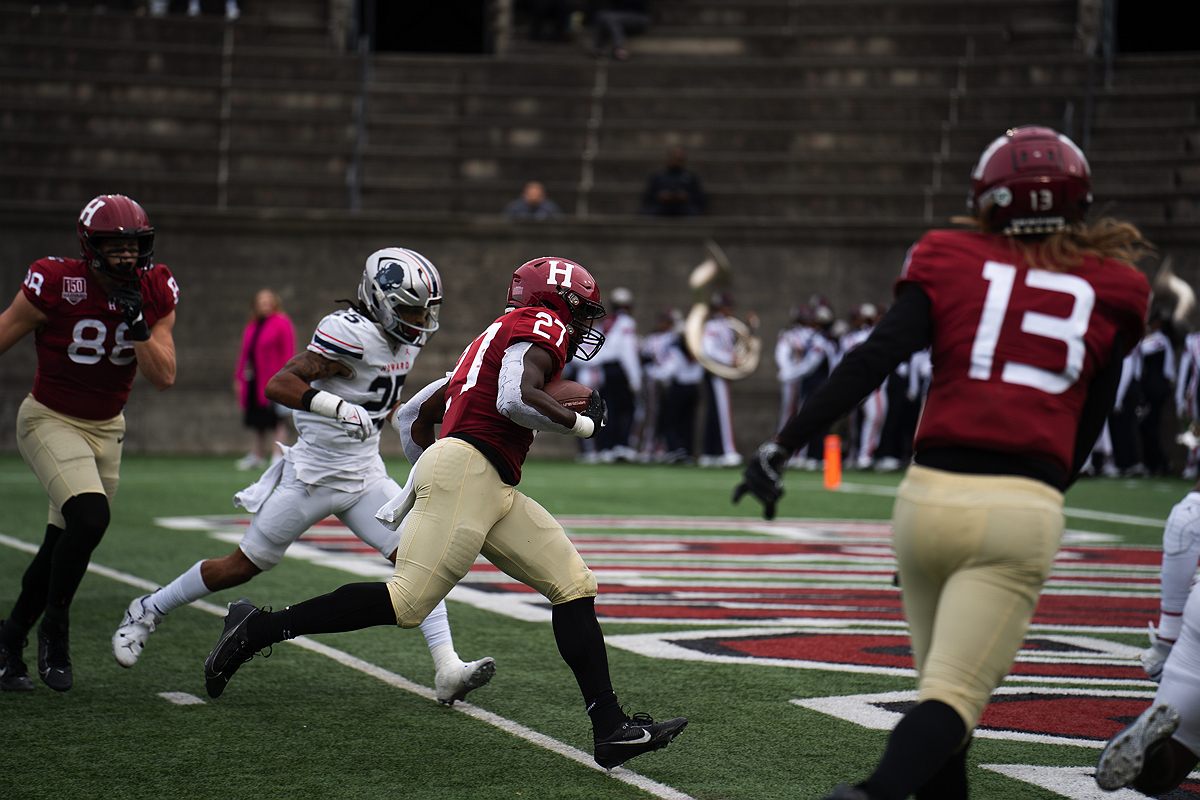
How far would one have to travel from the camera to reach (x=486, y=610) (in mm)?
7035

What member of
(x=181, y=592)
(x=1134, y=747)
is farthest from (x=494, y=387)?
(x=1134, y=747)

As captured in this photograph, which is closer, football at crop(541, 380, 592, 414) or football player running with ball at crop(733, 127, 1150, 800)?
football player running with ball at crop(733, 127, 1150, 800)

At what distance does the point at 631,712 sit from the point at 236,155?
1797cm

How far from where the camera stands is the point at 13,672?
17.0 feet

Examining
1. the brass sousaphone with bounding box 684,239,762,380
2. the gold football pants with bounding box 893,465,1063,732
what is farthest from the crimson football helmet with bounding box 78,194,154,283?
the brass sousaphone with bounding box 684,239,762,380

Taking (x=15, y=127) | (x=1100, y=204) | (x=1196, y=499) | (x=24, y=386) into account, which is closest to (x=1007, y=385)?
(x=1196, y=499)

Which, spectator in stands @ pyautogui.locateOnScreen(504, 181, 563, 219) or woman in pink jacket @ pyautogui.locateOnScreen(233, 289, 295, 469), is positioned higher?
spectator in stands @ pyautogui.locateOnScreen(504, 181, 563, 219)

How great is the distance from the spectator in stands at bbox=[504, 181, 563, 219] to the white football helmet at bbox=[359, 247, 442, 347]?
1468cm

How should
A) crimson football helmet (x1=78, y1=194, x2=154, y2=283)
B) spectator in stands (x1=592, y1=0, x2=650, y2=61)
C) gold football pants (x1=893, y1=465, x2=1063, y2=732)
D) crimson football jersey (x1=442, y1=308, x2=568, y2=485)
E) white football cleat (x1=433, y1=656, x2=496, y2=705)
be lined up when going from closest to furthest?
gold football pants (x1=893, y1=465, x2=1063, y2=732) < crimson football jersey (x1=442, y1=308, x2=568, y2=485) < white football cleat (x1=433, y1=656, x2=496, y2=705) < crimson football helmet (x1=78, y1=194, x2=154, y2=283) < spectator in stands (x1=592, y1=0, x2=650, y2=61)

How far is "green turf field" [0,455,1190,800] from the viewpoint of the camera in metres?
3.94

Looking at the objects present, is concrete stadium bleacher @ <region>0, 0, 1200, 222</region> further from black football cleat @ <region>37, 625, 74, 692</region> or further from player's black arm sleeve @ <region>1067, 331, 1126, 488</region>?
player's black arm sleeve @ <region>1067, 331, 1126, 488</region>

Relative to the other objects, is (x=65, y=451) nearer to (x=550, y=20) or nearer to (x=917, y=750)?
(x=917, y=750)

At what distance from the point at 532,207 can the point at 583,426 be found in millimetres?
15896

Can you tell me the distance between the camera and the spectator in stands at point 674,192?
19.7 meters
